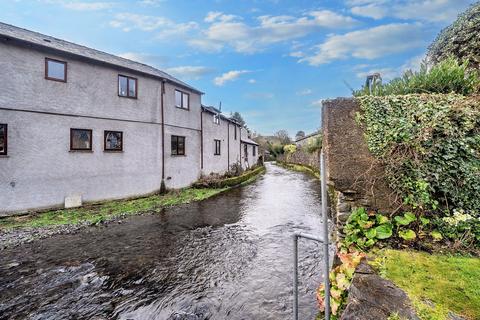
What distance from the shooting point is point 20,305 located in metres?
4.21

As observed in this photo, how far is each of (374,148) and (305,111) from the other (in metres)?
16.1

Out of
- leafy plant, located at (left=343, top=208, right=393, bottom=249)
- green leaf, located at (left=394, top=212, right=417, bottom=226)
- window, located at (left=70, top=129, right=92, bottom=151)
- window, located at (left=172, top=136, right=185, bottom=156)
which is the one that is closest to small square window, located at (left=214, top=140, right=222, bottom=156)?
window, located at (left=172, top=136, right=185, bottom=156)

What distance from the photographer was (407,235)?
3.49 meters

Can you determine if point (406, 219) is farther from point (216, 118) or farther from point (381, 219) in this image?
point (216, 118)

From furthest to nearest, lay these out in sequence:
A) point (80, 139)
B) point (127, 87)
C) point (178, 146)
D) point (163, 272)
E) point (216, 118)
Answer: point (216, 118), point (178, 146), point (127, 87), point (80, 139), point (163, 272)

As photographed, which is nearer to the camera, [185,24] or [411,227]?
[411,227]

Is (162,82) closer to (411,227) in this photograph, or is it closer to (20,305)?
(20,305)

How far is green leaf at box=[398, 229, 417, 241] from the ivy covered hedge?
448 millimetres

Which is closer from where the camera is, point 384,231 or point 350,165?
point 384,231

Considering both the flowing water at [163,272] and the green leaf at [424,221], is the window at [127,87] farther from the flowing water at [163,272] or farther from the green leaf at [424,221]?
the green leaf at [424,221]

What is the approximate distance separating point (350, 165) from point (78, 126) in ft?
39.5

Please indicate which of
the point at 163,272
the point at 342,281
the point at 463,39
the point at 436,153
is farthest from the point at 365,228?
the point at 463,39

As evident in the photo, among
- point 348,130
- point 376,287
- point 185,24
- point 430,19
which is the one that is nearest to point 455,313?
point 376,287

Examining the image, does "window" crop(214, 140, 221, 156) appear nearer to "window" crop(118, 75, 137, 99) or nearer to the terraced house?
the terraced house
